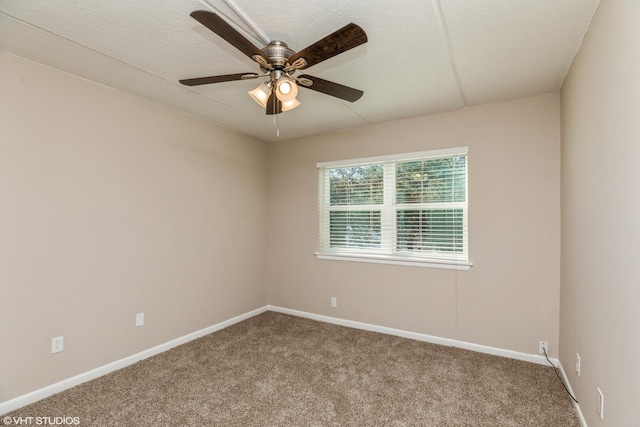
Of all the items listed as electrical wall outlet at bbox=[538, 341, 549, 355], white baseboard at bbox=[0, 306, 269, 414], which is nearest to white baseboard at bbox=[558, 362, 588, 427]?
electrical wall outlet at bbox=[538, 341, 549, 355]

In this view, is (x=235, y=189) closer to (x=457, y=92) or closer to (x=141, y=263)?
(x=141, y=263)

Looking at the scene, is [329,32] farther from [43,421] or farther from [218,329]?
[218,329]

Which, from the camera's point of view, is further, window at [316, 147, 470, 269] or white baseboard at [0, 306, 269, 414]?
window at [316, 147, 470, 269]

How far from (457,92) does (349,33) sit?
1731mm

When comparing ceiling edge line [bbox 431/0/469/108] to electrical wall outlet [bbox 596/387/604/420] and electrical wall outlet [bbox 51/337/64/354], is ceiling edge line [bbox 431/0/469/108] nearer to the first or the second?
electrical wall outlet [bbox 596/387/604/420]

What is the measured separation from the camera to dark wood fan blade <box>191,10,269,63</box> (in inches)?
49.1

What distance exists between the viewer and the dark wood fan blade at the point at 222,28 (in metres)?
1.25

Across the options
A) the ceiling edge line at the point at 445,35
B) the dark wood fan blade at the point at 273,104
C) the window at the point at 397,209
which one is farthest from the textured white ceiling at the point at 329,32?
the window at the point at 397,209

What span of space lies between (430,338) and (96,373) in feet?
10.1

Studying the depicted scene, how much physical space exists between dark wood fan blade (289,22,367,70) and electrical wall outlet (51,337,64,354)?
2630 millimetres

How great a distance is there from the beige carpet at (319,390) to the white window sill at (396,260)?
820 millimetres

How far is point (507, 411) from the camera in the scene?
2.08 metres

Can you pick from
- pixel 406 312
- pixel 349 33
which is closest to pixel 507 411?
pixel 406 312

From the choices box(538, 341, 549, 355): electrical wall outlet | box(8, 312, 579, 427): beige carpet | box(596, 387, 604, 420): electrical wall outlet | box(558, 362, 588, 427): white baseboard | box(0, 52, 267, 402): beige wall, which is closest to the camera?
box(596, 387, 604, 420): electrical wall outlet
